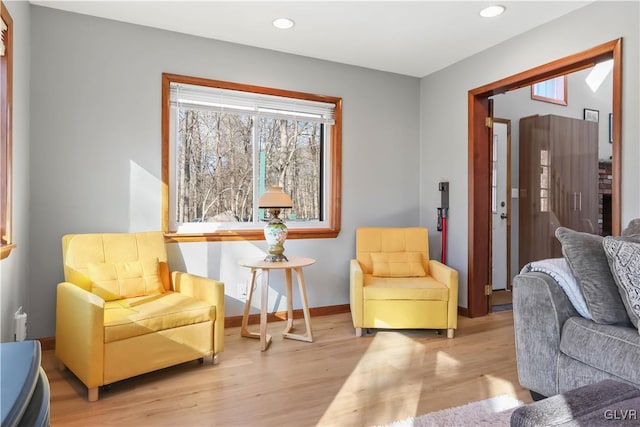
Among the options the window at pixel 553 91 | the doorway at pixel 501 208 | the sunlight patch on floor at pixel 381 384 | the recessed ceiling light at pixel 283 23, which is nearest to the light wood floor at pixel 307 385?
the sunlight patch on floor at pixel 381 384

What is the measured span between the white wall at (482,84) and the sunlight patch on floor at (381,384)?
124 cm

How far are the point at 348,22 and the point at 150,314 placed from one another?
2436 mm

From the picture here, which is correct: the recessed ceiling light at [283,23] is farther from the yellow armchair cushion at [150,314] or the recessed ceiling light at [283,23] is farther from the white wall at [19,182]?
the yellow armchair cushion at [150,314]

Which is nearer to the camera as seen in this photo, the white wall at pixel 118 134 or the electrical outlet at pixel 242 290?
the white wall at pixel 118 134

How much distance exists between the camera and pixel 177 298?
2.76m

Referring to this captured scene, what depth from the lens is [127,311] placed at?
244cm

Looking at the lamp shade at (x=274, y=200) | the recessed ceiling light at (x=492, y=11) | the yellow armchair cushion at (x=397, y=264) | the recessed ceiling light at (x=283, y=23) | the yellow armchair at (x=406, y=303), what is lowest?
the yellow armchair at (x=406, y=303)

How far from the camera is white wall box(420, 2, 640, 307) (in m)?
2.63

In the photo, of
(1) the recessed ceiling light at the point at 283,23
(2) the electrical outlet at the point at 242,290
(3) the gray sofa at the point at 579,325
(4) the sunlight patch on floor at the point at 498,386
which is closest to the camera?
(3) the gray sofa at the point at 579,325

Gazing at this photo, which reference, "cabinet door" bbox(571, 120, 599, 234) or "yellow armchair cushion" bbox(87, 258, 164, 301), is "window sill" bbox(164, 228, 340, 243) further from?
"cabinet door" bbox(571, 120, 599, 234)

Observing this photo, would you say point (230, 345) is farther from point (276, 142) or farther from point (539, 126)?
point (539, 126)

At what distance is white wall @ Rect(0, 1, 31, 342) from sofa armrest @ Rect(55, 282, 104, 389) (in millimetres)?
303

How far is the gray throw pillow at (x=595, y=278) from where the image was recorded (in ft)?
6.33

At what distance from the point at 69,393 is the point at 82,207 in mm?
1322
